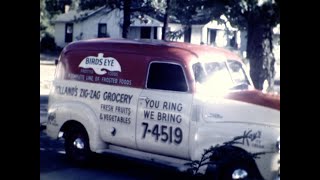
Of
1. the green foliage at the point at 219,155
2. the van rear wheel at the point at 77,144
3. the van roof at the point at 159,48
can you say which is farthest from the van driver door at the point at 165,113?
the van rear wheel at the point at 77,144

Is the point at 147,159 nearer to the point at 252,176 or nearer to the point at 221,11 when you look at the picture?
the point at 252,176

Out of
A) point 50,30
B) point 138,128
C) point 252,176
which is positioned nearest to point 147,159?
point 138,128

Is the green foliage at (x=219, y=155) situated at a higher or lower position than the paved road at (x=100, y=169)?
higher

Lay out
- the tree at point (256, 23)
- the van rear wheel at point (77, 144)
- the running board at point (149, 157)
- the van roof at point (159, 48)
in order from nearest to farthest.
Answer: the tree at point (256, 23), the running board at point (149, 157), the van roof at point (159, 48), the van rear wheel at point (77, 144)

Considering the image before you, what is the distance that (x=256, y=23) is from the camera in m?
3.44

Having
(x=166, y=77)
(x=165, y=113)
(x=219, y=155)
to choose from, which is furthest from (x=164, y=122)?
(x=219, y=155)

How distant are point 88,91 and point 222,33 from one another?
→ 159 cm

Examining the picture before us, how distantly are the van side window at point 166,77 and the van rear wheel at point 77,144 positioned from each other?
0.93m

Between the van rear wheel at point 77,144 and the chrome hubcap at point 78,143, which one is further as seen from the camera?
the chrome hubcap at point 78,143

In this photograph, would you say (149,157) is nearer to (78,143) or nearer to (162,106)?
(162,106)
